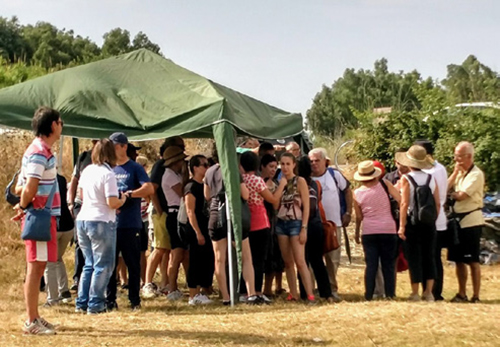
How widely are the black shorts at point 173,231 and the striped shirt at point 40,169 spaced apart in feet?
9.36

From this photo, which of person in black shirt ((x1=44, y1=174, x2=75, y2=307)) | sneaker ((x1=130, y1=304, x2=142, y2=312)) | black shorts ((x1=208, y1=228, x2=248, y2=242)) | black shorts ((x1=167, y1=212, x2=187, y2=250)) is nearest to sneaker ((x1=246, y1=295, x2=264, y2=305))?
black shorts ((x1=208, y1=228, x2=248, y2=242))

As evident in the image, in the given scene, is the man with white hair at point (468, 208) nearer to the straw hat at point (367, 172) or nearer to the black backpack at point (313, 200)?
the straw hat at point (367, 172)

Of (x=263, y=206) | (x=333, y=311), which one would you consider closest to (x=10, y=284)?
(x=263, y=206)

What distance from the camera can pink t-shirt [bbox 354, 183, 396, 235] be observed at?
9.21 m

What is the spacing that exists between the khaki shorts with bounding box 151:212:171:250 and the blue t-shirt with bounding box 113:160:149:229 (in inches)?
46.5

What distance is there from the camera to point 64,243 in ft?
31.9

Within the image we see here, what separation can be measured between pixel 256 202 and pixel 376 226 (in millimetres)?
1350

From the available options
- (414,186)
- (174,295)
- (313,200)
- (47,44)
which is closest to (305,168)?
(313,200)

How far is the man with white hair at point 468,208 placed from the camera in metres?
9.42

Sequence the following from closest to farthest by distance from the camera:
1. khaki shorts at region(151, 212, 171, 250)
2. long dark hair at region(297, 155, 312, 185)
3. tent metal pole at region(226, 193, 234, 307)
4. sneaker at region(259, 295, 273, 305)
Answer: tent metal pole at region(226, 193, 234, 307), sneaker at region(259, 295, 273, 305), long dark hair at region(297, 155, 312, 185), khaki shorts at region(151, 212, 171, 250)

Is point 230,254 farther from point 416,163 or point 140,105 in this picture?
point 416,163

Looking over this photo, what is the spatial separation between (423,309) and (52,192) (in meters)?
3.66

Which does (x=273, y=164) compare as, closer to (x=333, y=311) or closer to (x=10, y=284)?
(x=333, y=311)

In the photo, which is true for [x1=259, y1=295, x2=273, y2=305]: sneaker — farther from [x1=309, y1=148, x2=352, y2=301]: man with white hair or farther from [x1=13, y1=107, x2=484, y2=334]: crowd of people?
[x1=309, y1=148, x2=352, y2=301]: man with white hair
